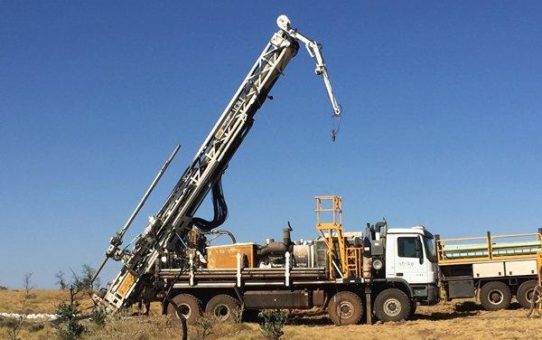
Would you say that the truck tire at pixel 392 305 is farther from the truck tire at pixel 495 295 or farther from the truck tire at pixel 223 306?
the truck tire at pixel 495 295

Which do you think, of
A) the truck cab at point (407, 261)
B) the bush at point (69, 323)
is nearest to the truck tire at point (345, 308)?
the truck cab at point (407, 261)

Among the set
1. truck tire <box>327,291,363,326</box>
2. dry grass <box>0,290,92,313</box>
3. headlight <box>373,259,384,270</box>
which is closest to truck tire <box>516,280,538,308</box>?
headlight <box>373,259,384,270</box>

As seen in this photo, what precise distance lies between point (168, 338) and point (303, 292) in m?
5.74

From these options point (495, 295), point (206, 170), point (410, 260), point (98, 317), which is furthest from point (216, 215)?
point (495, 295)

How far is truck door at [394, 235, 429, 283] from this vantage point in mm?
23016

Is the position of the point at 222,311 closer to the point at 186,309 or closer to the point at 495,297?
the point at 186,309

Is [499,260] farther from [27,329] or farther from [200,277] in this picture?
[27,329]

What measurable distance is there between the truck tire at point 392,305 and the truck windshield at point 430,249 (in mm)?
1590

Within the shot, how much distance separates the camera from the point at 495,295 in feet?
86.6

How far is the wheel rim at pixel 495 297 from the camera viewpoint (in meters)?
26.3

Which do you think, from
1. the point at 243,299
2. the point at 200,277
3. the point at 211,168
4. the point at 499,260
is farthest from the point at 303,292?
the point at 499,260

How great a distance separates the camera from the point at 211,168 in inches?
934

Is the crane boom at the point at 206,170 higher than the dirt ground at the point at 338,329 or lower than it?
higher

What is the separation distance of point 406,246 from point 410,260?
0.48 metres
